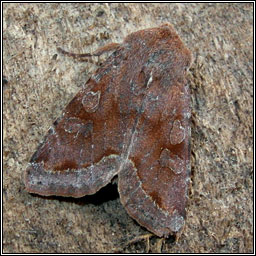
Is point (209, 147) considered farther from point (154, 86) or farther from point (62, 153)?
point (62, 153)

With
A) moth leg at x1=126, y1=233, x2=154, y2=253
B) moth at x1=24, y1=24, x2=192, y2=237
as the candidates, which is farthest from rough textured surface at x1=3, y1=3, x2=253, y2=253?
moth at x1=24, y1=24, x2=192, y2=237

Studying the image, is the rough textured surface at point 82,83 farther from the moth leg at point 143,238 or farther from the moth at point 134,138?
the moth at point 134,138

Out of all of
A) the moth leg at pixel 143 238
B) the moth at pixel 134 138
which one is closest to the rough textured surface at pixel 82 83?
the moth leg at pixel 143 238

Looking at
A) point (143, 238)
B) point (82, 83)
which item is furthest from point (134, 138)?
point (143, 238)

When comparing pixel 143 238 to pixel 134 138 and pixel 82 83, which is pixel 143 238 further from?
pixel 82 83

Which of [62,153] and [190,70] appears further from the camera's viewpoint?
[190,70]

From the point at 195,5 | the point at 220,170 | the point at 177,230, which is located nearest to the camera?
the point at 177,230

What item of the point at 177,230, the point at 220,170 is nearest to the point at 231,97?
the point at 220,170
